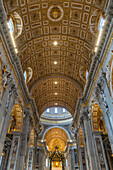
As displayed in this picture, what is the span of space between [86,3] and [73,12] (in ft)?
5.11

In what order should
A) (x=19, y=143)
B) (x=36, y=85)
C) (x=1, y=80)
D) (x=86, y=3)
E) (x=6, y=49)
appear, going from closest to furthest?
(x=1, y=80), (x=6, y=49), (x=86, y=3), (x=19, y=143), (x=36, y=85)

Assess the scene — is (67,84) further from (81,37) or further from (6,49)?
(6,49)

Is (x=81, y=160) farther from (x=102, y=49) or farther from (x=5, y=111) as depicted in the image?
(x=102, y=49)

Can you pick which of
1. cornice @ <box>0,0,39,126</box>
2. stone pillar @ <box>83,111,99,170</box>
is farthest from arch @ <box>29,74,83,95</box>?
stone pillar @ <box>83,111,99,170</box>

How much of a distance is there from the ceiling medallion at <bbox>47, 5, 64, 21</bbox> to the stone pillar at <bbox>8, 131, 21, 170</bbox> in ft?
42.3

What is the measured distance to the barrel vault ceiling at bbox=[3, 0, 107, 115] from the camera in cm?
1335

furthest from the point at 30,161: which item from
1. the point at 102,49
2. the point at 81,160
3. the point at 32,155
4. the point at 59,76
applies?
the point at 102,49

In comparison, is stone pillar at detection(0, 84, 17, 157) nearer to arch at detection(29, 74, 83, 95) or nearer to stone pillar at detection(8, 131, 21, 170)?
stone pillar at detection(8, 131, 21, 170)

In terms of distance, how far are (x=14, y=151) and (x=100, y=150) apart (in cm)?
898

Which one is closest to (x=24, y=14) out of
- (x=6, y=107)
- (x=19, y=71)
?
(x=19, y=71)

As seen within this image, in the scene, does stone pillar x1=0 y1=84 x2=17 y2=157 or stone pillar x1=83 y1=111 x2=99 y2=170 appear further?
stone pillar x1=83 y1=111 x2=99 y2=170

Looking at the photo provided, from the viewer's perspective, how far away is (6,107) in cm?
1135

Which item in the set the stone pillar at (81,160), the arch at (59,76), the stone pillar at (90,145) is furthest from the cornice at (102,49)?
the stone pillar at (81,160)

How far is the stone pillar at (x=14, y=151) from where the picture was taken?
14.0m
